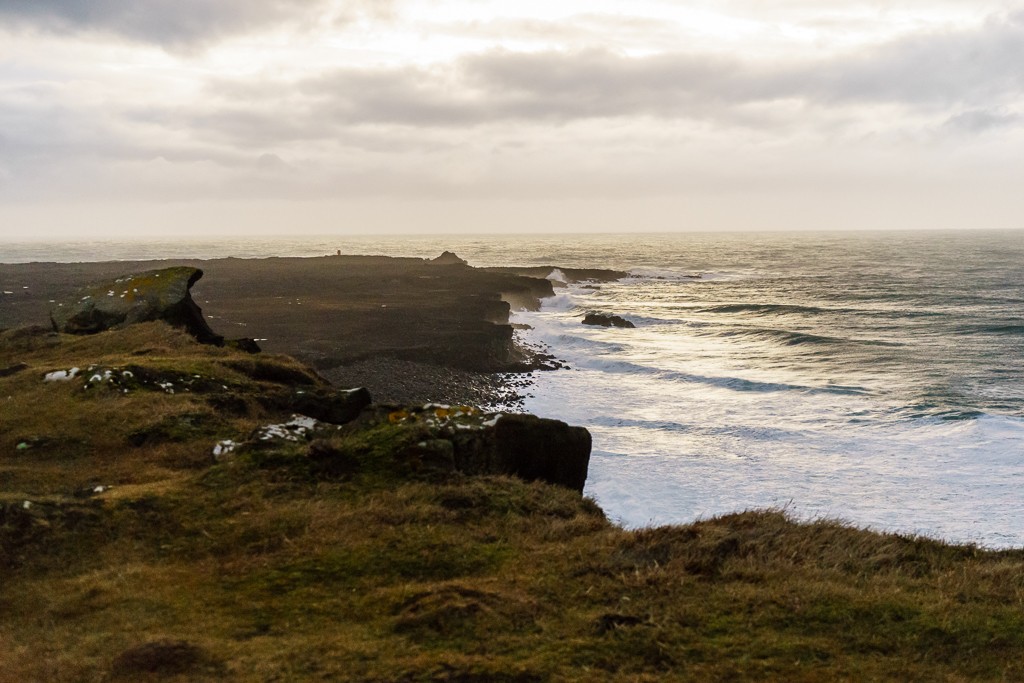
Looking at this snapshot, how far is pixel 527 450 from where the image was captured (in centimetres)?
1234

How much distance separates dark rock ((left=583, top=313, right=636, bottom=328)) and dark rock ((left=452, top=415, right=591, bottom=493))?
43378mm

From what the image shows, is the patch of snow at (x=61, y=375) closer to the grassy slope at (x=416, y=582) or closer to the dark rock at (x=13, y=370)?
the dark rock at (x=13, y=370)

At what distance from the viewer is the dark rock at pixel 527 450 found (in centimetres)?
1175

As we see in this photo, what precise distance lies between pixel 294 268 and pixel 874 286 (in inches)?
2681

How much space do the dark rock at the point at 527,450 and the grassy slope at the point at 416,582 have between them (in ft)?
2.64

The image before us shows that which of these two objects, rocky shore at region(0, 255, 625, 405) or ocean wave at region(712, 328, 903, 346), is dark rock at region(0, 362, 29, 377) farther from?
ocean wave at region(712, 328, 903, 346)

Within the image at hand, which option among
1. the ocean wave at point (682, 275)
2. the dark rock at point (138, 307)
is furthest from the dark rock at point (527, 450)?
the ocean wave at point (682, 275)

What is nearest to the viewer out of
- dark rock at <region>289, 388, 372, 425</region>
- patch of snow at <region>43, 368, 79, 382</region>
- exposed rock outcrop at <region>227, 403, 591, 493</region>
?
exposed rock outcrop at <region>227, 403, 591, 493</region>

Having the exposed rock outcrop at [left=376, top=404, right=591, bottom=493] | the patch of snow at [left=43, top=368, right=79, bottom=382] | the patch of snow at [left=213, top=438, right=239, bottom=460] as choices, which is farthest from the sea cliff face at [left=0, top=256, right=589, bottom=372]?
the exposed rock outcrop at [left=376, top=404, right=591, bottom=493]

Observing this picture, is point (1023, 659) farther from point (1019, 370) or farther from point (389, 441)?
point (1019, 370)

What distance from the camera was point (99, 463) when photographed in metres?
11.3

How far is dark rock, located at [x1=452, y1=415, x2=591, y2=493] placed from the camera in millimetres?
11752

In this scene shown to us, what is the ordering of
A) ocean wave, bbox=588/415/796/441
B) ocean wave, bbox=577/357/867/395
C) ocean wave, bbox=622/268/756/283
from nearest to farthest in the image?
1. ocean wave, bbox=588/415/796/441
2. ocean wave, bbox=577/357/867/395
3. ocean wave, bbox=622/268/756/283

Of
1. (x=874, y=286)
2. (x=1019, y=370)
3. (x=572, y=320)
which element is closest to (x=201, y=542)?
(x=1019, y=370)
